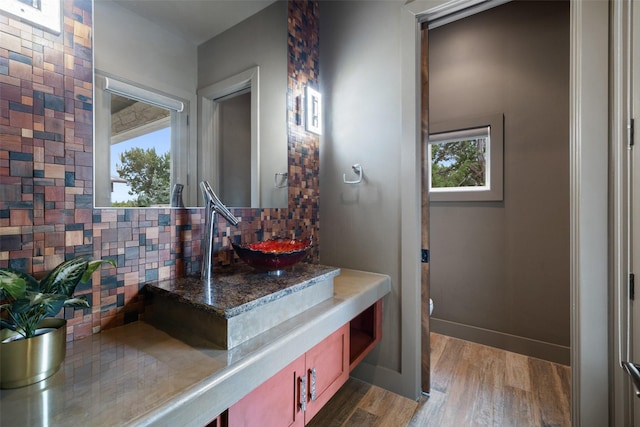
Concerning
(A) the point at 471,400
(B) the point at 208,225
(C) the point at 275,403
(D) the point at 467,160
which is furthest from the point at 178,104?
(D) the point at 467,160

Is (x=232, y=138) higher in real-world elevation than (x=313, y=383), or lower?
higher

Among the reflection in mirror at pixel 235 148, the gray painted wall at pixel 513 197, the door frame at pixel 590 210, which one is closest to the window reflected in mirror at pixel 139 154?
the reflection in mirror at pixel 235 148

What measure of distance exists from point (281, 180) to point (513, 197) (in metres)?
1.84

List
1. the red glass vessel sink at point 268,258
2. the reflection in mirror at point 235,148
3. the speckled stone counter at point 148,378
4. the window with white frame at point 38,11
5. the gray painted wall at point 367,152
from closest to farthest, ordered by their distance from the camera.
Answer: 1. the speckled stone counter at point 148,378
2. the window with white frame at point 38,11
3. the red glass vessel sink at point 268,258
4. the reflection in mirror at point 235,148
5. the gray painted wall at point 367,152

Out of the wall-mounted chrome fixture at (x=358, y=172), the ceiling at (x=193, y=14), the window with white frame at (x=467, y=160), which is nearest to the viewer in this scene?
the ceiling at (x=193, y=14)

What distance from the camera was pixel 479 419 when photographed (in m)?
1.57

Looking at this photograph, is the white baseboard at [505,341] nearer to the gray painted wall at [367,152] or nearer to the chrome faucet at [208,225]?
the gray painted wall at [367,152]

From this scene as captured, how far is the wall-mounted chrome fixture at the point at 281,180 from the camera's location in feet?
5.81

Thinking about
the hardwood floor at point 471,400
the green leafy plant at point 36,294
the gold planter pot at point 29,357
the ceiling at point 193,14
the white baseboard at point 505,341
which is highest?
the ceiling at point 193,14

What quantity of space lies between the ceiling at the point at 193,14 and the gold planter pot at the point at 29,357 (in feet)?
3.76

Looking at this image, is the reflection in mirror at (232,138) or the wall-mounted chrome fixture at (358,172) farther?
the wall-mounted chrome fixture at (358,172)

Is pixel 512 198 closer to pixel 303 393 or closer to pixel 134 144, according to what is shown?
pixel 303 393

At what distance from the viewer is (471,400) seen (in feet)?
5.65

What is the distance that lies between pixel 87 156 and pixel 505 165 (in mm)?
2644
